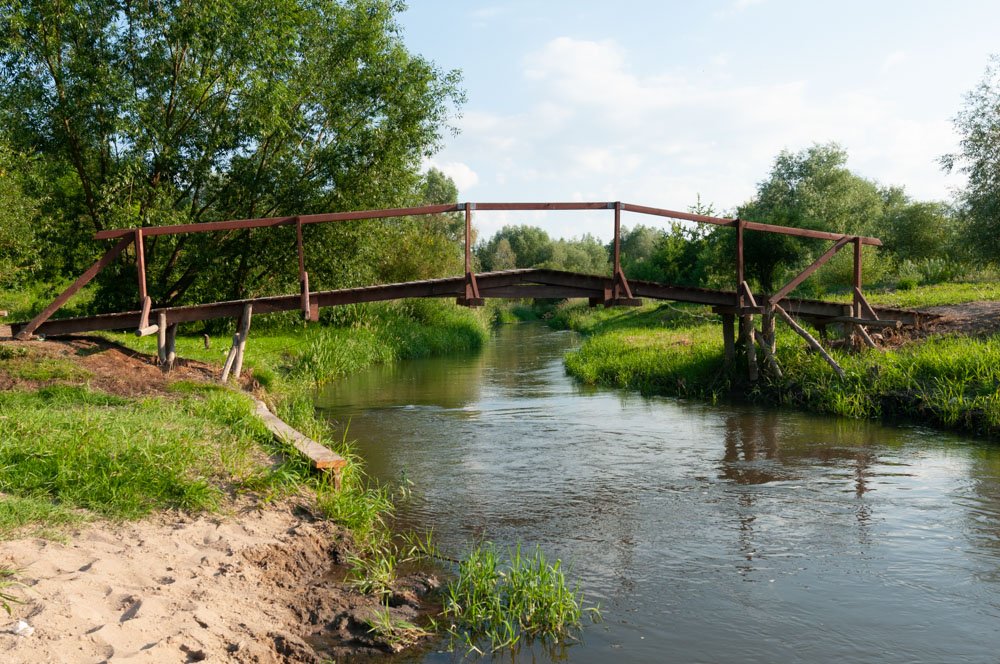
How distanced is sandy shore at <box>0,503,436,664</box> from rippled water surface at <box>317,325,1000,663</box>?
3.30ft

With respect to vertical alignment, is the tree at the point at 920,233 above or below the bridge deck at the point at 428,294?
above

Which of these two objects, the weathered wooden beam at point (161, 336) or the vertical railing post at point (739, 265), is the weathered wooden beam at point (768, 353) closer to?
the vertical railing post at point (739, 265)

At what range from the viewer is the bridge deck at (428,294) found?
14.4 meters

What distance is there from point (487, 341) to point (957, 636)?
34071 mm

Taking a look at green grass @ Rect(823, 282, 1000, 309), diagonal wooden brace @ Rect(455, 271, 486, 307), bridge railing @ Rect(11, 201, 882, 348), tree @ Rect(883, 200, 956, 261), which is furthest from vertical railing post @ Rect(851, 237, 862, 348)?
tree @ Rect(883, 200, 956, 261)

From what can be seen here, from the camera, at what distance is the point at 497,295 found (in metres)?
15.4

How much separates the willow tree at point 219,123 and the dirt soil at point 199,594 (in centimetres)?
1594

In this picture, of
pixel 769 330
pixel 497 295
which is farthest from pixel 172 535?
pixel 769 330

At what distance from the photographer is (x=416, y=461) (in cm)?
1141

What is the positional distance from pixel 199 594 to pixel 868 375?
13544 millimetres

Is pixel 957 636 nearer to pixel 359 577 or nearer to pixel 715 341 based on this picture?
pixel 359 577

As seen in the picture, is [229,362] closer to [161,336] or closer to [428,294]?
[161,336]

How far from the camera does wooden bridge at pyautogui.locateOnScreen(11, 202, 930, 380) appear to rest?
13711 mm

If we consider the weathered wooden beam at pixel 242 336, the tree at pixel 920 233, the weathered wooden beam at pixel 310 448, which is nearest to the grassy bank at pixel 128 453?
the weathered wooden beam at pixel 310 448
